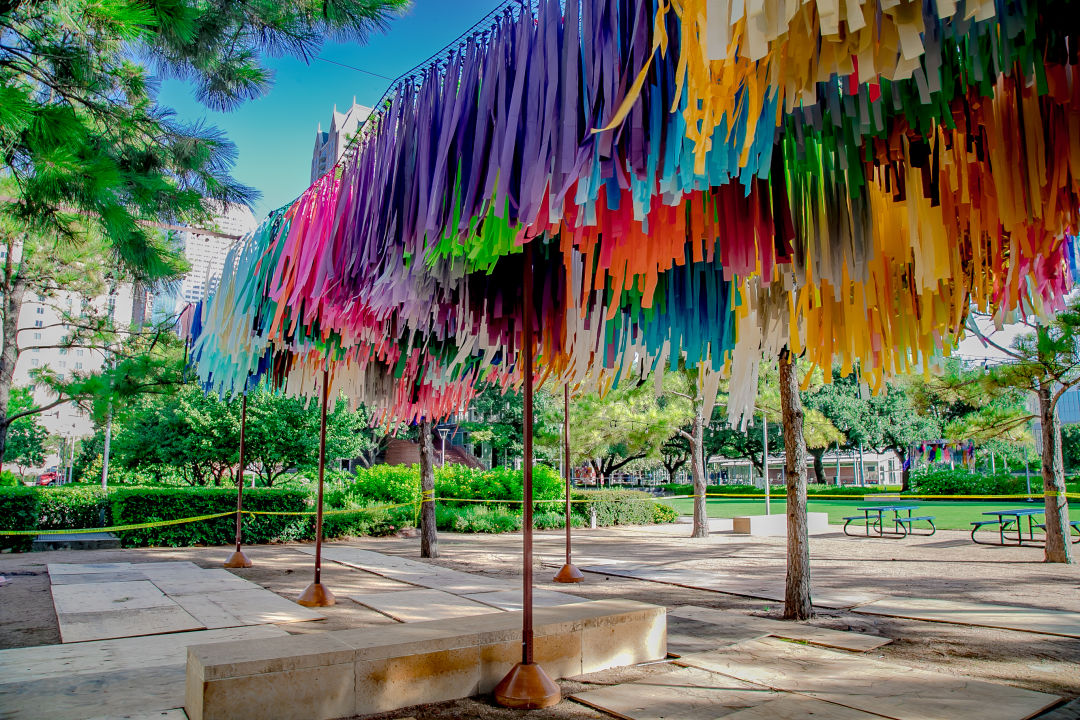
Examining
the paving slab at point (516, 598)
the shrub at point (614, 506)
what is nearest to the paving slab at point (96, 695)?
the paving slab at point (516, 598)

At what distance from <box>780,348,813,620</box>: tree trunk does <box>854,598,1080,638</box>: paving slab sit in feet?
2.62

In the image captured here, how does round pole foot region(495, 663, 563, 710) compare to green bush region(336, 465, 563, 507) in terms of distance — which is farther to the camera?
green bush region(336, 465, 563, 507)

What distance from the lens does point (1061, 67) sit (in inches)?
77.0

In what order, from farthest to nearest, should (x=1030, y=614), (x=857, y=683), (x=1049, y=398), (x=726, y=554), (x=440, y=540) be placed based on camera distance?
(x=440, y=540) < (x=726, y=554) < (x=1049, y=398) < (x=1030, y=614) < (x=857, y=683)

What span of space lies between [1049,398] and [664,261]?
427 inches

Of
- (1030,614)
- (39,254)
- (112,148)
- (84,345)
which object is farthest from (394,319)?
(39,254)

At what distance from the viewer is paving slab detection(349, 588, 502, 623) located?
6.66 m

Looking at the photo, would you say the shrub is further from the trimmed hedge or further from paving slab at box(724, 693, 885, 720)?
the trimmed hedge

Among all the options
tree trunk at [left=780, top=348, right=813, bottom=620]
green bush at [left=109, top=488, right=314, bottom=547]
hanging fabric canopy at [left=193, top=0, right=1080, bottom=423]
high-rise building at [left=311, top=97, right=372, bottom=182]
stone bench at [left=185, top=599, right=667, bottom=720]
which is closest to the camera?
hanging fabric canopy at [left=193, top=0, right=1080, bottom=423]

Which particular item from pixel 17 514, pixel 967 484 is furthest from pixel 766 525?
pixel 967 484

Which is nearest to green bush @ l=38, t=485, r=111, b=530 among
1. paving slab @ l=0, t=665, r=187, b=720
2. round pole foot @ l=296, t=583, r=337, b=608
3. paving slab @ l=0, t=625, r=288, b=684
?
round pole foot @ l=296, t=583, r=337, b=608

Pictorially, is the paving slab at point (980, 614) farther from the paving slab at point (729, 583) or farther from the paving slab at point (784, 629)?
the paving slab at point (784, 629)

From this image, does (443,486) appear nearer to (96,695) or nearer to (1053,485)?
(1053,485)

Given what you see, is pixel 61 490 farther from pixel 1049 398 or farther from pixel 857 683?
pixel 1049 398
